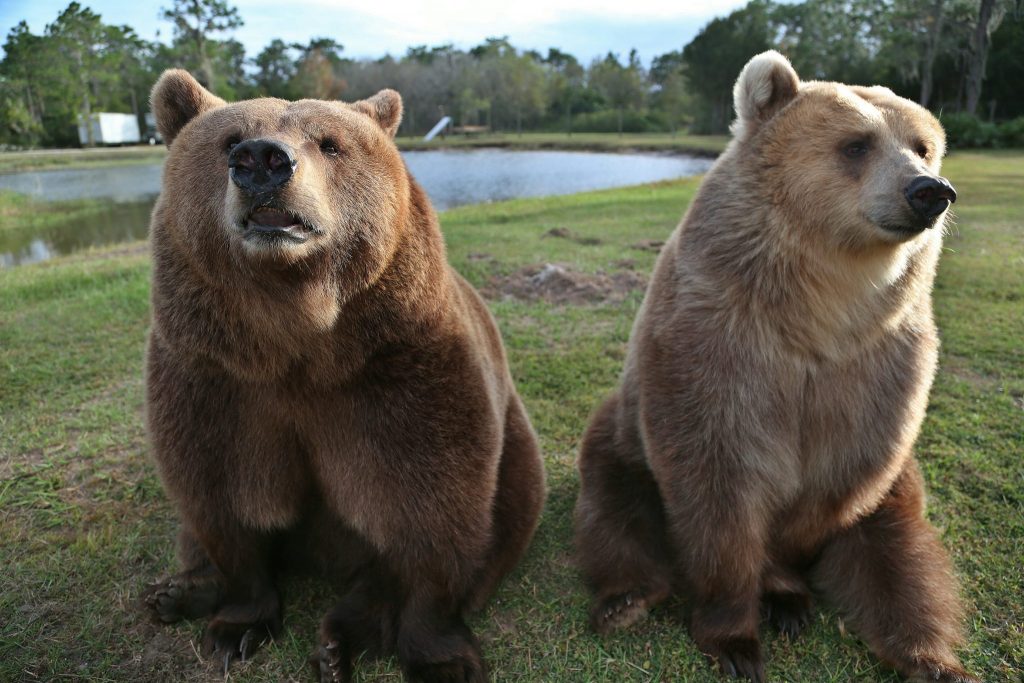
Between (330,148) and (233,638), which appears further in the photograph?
(233,638)

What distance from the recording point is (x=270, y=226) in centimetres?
205

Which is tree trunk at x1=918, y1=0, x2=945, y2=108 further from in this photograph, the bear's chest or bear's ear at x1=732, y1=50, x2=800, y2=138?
the bear's chest

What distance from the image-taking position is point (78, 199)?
22.4m

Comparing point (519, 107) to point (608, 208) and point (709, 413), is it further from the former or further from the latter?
point (709, 413)

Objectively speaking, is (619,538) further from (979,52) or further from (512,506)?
(979,52)

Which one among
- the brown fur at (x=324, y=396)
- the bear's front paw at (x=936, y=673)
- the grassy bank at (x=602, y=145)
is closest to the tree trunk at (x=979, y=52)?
the grassy bank at (x=602, y=145)

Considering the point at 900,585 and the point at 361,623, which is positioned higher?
the point at 900,585

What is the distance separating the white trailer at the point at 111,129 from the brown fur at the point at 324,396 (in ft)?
134

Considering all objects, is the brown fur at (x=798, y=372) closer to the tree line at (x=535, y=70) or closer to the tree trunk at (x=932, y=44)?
the tree line at (x=535, y=70)

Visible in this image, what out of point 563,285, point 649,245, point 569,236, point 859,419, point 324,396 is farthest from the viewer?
point 569,236

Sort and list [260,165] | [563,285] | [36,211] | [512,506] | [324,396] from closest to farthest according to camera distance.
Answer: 1. [260,165]
2. [324,396]
3. [512,506]
4. [563,285]
5. [36,211]

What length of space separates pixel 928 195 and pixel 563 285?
514 centimetres

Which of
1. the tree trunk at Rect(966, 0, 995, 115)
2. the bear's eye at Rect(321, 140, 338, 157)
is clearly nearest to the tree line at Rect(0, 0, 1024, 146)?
the tree trunk at Rect(966, 0, 995, 115)

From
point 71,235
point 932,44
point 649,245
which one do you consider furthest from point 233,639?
point 932,44
